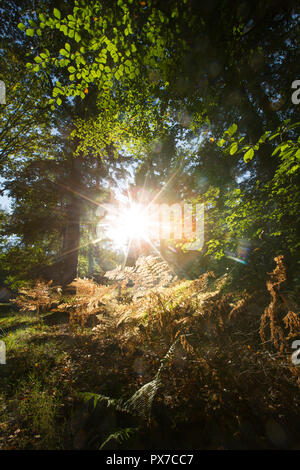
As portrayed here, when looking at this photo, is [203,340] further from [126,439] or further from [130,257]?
[130,257]

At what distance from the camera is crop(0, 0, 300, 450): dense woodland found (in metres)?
1.98

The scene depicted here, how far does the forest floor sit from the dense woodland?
0.06ft

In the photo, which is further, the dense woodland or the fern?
the dense woodland

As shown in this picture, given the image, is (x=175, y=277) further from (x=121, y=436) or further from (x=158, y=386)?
(x=121, y=436)

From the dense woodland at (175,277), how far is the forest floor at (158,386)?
0.06 feet

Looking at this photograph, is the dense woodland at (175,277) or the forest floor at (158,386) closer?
the forest floor at (158,386)

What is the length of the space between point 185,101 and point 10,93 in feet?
19.0

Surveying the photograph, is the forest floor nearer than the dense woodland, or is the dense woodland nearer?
the forest floor

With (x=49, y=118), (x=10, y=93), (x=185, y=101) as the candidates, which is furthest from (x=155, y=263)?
(x=10, y=93)

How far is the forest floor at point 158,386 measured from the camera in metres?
1.80

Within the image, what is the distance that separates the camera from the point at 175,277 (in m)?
3.95

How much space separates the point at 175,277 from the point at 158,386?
6.92 feet

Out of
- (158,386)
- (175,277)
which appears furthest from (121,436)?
(175,277)

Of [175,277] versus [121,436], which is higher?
[175,277]
